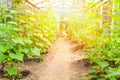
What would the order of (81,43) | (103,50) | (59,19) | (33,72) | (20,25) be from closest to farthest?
(103,50) → (33,72) → (20,25) → (81,43) → (59,19)

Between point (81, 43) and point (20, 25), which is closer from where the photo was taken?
point (20, 25)

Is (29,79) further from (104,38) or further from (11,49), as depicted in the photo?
(104,38)

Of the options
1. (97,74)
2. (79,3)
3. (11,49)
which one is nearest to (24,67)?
(11,49)

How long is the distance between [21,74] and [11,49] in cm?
67

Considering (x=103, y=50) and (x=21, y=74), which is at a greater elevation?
(x=103, y=50)

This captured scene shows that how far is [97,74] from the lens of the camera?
3439 millimetres

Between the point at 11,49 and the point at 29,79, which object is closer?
the point at 11,49

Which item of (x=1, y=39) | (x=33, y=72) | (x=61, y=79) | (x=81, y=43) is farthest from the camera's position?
(x=81, y=43)

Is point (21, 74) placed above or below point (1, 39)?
below

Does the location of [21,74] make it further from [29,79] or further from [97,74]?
[97,74]

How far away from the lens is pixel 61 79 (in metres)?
3.65

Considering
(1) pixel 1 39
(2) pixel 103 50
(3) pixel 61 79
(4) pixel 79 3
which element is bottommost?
(3) pixel 61 79

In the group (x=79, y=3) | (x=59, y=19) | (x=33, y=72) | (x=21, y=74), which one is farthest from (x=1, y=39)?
(x=59, y=19)

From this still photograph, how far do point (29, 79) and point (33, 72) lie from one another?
1.57 feet
